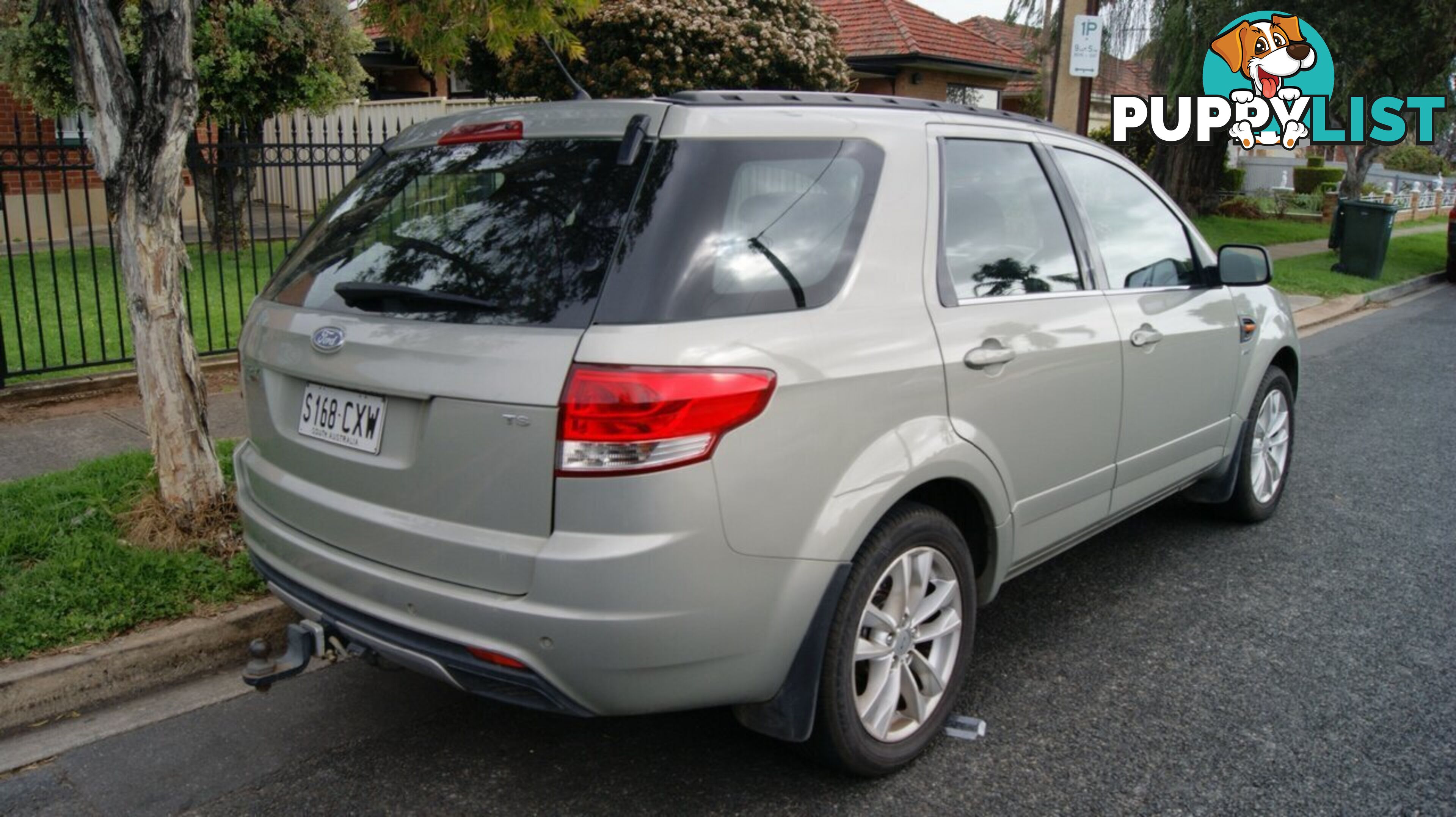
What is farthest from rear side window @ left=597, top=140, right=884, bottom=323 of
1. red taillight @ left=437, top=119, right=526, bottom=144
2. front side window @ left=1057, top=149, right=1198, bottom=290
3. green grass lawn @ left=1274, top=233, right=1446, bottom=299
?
green grass lawn @ left=1274, top=233, right=1446, bottom=299

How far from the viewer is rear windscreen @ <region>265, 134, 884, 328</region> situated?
2646 mm

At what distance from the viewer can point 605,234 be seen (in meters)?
2.68

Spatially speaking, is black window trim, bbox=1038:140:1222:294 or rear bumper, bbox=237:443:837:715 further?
black window trim, bbox=1038:140:1222:294

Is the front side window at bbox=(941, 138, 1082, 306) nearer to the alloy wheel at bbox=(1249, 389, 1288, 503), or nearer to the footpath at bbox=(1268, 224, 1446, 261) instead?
the alloy wheel at bbox=(1249, 389, 1288, 503)

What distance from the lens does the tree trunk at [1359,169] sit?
21641 millimetres

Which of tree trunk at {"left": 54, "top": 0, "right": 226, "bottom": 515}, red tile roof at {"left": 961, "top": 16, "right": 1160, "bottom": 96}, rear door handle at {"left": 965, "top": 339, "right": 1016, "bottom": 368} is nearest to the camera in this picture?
rear door handle at {"left": 965, "top": 339, "right": 1016, "bottom": 368}

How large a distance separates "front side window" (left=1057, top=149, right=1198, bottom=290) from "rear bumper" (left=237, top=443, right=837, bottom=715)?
1.96m

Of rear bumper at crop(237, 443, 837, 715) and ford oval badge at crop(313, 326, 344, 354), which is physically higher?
ford oval badge at crop(313, 326, 344, 354)

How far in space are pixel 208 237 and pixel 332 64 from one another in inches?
148

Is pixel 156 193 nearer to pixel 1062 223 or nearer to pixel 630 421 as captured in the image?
pixel 630 421

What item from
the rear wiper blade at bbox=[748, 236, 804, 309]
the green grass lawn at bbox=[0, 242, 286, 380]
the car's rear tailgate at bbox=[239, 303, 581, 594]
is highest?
the rear wiper blade at bbox=[748, 236, 804, 309]

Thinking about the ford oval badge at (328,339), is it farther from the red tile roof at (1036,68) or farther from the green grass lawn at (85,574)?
the red tile roof at (1036,68)

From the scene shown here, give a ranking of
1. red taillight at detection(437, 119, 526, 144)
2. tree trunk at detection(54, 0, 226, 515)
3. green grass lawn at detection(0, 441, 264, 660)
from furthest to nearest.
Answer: tree trunk at detection(54, 0, 226, 515)
green grass lawn at detection(0, 441, 264, 660)
red taillight at detection(437, 119, 526, 144)

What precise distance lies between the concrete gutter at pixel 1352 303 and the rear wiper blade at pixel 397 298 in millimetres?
9957
